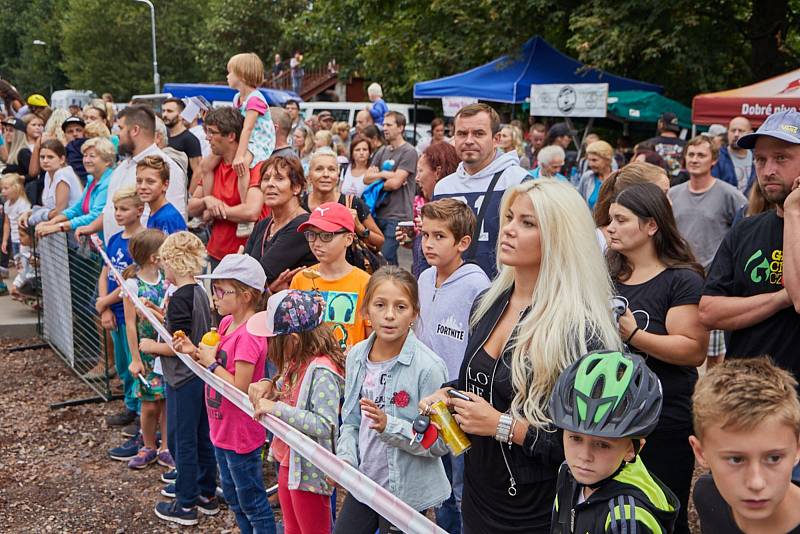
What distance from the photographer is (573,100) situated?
15969 millimetres

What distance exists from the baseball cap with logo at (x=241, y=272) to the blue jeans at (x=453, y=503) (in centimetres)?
138

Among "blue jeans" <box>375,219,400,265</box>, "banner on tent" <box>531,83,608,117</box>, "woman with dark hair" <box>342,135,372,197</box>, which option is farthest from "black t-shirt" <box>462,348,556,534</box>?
"banner on tent" <box>531,83,608,117</box>

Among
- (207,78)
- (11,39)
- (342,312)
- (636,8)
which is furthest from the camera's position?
(11,39)

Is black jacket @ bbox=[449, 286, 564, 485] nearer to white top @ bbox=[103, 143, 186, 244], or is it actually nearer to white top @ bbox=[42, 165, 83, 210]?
white top @ bbox=[103, 143, 186, 244]

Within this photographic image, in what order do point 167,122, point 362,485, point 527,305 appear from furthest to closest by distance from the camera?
point 167,122, point 362,485, point 527,305

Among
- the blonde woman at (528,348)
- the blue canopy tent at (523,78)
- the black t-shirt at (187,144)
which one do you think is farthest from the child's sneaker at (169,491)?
the blue canopy tent at (523,78)

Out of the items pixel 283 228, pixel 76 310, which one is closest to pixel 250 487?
pixel 283 228

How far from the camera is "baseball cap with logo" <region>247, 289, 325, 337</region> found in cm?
367

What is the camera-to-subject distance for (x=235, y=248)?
21.0ft

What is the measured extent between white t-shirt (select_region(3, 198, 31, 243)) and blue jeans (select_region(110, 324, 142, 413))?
467cm

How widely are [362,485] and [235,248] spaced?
136 inches

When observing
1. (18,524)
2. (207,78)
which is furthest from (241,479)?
(207,78)

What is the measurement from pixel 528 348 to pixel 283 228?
2.88 meters

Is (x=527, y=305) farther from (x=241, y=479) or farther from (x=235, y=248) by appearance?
(x=235, y=248)
